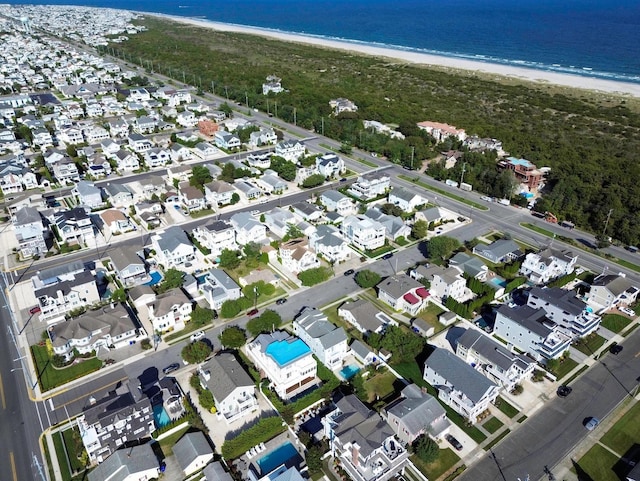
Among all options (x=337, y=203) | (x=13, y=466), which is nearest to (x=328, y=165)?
(x=337, y=203)

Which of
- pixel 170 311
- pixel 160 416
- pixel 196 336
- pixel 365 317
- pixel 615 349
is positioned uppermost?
pixel 170 311

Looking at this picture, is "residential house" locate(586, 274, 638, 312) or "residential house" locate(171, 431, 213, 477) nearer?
"residential house" locate(171, 431, 213, 477)

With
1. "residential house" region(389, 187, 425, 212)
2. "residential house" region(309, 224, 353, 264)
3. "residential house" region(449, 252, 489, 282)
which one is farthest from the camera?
"residential house" region(389, 187, 425, 212)

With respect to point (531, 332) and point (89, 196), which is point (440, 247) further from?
point (89, 196)

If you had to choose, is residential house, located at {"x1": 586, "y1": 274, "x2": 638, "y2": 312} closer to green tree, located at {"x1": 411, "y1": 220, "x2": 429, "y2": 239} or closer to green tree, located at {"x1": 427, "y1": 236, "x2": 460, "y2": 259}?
green tree, located at {"x1": 427, "y1": 236, "x2": 460, "y2": 259}

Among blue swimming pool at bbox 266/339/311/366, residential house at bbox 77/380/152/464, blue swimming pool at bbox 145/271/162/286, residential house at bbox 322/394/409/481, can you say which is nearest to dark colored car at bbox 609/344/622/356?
residential house at bbox 322/394/409/481

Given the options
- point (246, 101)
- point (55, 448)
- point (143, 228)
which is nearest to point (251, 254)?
point (143, 228)

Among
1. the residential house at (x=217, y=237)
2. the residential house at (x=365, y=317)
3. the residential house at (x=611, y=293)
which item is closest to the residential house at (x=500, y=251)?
the residential house at (x=611, y=293)
